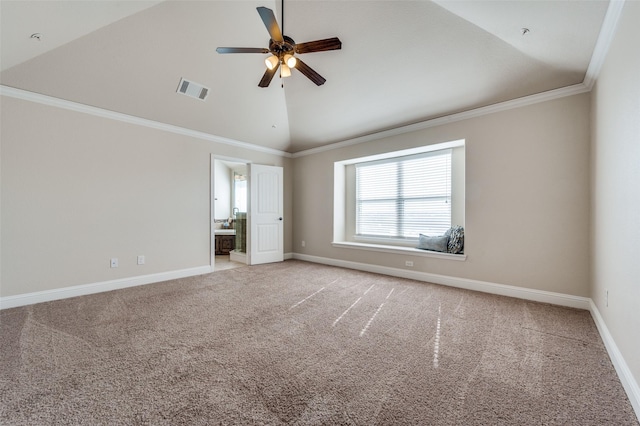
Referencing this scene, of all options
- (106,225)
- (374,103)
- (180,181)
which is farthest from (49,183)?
(374,103)

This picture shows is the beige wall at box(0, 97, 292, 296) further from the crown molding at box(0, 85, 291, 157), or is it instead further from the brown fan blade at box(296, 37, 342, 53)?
the brown fan blade at box(296, 37, 342, 53)

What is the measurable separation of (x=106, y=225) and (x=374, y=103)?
4.20 m

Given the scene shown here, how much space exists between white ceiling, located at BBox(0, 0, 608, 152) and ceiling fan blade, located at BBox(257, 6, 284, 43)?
1006 millimetres

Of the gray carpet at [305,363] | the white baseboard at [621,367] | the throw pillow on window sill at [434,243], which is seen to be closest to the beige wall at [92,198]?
the gray carpet at [305,363]

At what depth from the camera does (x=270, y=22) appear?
6.88 feet

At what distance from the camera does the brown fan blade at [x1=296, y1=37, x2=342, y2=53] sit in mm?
2258

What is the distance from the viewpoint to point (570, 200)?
302 cm

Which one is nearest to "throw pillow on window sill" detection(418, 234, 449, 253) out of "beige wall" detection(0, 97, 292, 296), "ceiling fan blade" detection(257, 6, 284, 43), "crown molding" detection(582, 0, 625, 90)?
"crown molding" detection(582, 0, 625, 90)

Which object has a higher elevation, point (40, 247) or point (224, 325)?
point (40, 247)

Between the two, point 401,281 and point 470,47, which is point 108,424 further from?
point 470,47

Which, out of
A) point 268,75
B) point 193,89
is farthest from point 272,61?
point 193,89

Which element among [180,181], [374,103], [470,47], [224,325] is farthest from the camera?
[180,181]

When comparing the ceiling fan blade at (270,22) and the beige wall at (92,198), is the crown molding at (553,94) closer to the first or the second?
the ceiling fan blade at (270,22)

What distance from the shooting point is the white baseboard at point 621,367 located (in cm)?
147
